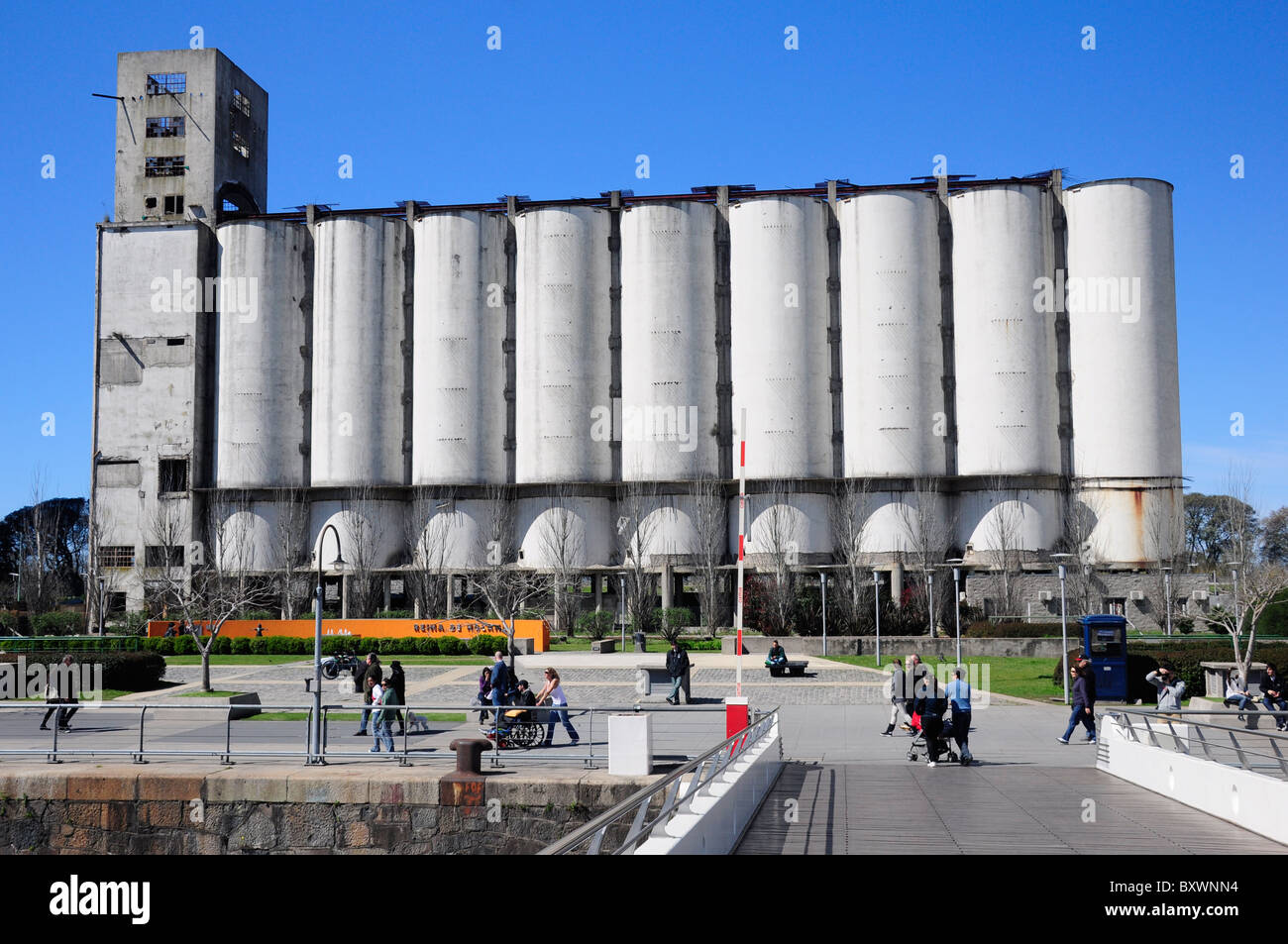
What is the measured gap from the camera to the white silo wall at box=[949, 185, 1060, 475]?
228ft

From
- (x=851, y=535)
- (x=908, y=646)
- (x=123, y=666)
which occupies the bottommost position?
(x=908, y=646)

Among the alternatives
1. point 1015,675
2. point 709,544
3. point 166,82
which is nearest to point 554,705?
point 1015,675

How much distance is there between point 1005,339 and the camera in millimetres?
69750

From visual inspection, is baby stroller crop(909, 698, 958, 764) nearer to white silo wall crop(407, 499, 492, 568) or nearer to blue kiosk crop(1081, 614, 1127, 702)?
blue kiosk crop(1081, 614, 1127, 702)

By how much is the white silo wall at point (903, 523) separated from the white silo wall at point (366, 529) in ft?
100

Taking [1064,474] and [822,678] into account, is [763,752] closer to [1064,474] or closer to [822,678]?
[822,678]

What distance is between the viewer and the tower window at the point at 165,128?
79.0 m

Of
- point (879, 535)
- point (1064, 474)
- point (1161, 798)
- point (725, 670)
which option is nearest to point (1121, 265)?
point (1064, 474)

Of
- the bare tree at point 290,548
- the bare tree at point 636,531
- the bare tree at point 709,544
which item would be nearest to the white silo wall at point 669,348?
the bare tree at point 636,531

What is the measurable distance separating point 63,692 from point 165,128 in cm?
6123

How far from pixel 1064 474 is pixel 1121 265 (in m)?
13.2

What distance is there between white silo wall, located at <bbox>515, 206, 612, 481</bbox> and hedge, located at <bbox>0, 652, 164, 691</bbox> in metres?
36.7

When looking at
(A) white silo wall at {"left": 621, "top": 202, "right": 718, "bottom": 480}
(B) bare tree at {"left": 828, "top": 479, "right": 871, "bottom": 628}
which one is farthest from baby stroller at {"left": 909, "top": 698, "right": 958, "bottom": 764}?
(A) white silo wall at {"left": 621, "top": 202, "right": 718, "bottom": 480}

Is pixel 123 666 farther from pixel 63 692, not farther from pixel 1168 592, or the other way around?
pixel 1168 592
